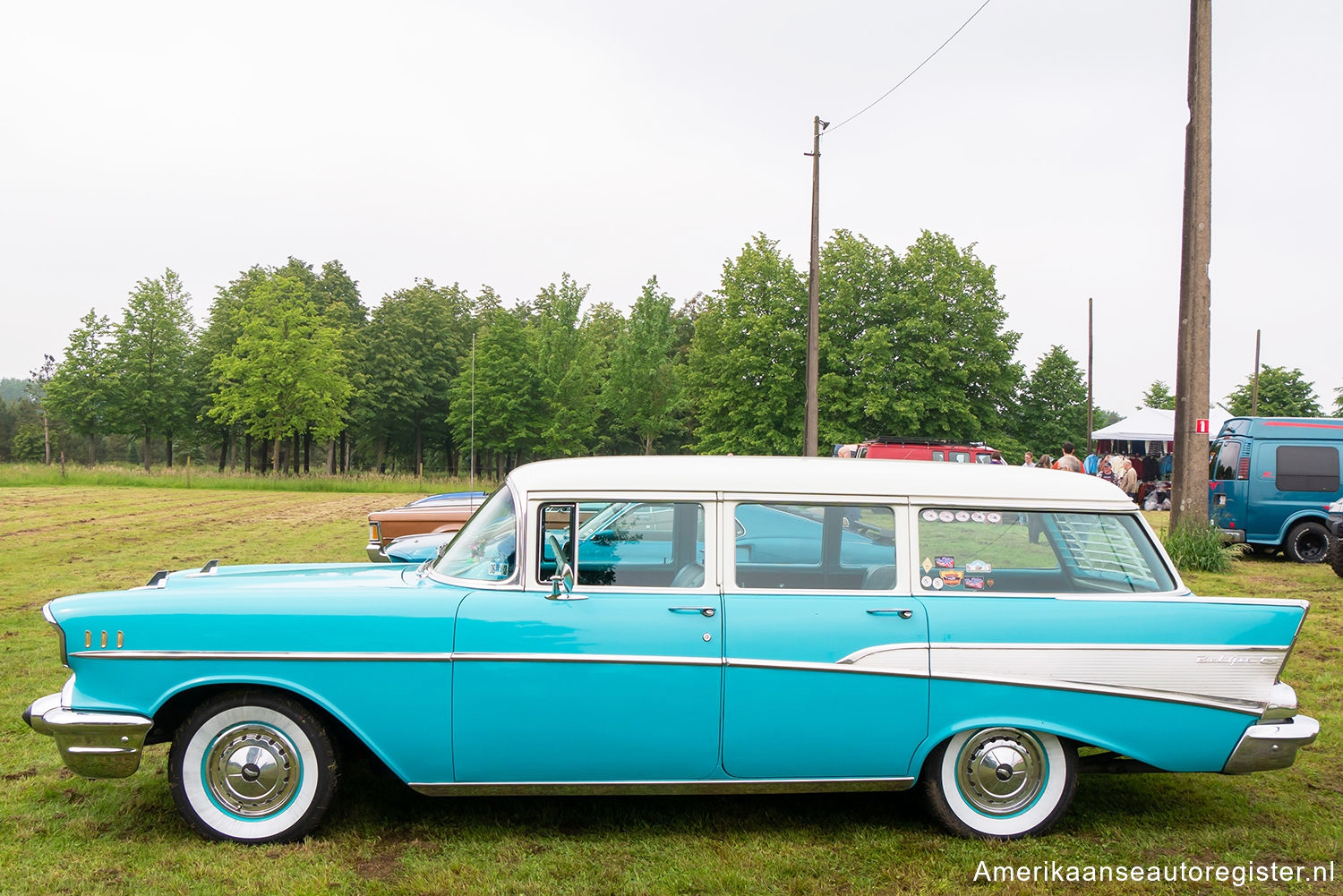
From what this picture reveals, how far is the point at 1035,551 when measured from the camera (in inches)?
178

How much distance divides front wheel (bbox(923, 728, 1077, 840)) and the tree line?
36994 millimetres

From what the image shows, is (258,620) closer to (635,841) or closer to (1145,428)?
(635,841)

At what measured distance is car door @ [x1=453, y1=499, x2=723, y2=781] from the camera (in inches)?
159

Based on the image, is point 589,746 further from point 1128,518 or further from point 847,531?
point 1128,518

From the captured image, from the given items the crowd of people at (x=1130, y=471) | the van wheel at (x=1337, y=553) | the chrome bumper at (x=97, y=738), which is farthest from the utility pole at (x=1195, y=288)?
the chrome bumper at (x=97, y=738)

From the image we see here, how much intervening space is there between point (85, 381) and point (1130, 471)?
4950cm

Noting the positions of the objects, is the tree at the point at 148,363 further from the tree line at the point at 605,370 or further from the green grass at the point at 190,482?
the green grass at the point at 190,482

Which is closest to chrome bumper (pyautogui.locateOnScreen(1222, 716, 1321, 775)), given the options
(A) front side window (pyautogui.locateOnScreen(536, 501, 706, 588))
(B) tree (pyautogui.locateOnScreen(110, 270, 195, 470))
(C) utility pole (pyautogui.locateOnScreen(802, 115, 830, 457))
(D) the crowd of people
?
(A) front side window (pyautogui.locateOnScreen(536, 501, 706, 588))

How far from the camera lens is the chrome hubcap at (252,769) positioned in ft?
13.4

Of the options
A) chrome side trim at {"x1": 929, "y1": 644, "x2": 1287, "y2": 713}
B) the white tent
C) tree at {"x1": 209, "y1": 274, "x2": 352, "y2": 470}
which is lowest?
chrome side trim at {"x1": 929, "y1": 644, "x2": 1287, "y2": 713}

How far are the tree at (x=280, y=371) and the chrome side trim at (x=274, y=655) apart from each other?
1656 inches

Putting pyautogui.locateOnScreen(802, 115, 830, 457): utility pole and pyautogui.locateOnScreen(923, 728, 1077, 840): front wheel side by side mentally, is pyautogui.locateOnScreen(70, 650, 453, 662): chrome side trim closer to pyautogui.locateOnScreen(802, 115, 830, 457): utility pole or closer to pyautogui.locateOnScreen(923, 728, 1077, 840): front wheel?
pyautogui.locateOnScreen(923, 728, 1077, 840): front wheel

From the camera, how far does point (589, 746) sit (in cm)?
407

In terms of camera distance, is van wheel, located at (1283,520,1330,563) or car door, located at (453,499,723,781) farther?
van wheel, located at (1283,520,1330,563)
